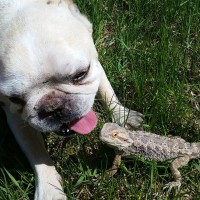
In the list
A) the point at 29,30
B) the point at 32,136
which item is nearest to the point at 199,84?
the point at 32,136

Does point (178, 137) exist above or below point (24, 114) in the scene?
below

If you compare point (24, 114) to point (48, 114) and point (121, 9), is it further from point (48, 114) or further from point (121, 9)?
point (121, 9)

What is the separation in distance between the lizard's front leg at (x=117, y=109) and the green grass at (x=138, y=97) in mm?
55

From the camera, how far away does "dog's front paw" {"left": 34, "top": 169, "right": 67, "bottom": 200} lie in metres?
2.57

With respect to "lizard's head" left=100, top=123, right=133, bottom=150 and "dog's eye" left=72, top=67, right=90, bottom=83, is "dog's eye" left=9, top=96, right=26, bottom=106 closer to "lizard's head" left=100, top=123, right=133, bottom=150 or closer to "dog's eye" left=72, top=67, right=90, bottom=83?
"dog's eye" left=72, top=67, right=90, bottom=83

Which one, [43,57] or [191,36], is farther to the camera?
[191,36]

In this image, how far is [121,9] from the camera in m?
3.55

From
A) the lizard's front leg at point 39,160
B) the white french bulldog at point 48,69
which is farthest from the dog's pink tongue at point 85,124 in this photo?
the lizard's front leg at point 39,160

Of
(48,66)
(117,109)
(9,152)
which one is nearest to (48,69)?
(48,66)

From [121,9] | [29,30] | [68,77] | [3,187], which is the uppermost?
[29,30]

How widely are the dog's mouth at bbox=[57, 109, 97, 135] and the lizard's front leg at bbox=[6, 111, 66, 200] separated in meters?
0.22

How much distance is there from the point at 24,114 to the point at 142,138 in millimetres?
532

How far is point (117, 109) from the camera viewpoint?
289 cm

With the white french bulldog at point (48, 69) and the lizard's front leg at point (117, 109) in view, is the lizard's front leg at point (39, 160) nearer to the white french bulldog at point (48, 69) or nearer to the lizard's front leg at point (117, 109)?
the white french bulldog at point (48, 69)
